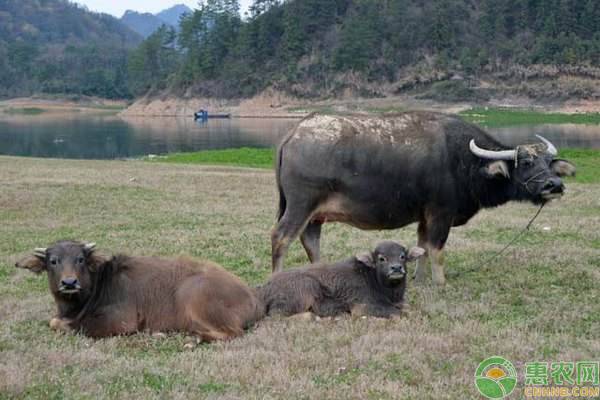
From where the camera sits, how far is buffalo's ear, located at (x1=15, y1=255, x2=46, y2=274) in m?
7.32

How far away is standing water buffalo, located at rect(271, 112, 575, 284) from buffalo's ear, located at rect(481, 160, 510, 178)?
0.04ft

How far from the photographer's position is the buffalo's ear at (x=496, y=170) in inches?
376

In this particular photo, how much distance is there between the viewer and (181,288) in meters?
7.37

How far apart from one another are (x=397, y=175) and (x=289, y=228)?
1581 mm

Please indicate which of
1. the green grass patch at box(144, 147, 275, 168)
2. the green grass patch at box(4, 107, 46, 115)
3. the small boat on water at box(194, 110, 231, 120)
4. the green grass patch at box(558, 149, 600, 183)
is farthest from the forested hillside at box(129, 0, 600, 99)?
the green grass patch at box(144, 147, 275, 168)

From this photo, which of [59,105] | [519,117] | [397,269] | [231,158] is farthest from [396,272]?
[59,105]

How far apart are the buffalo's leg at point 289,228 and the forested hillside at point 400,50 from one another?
91.7 metres

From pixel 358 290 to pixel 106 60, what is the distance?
188m

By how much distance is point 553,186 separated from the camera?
939 centimetres

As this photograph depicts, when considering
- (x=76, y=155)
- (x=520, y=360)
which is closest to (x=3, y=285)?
(x=520, y=360)

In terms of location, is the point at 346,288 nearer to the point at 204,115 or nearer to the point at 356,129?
the point at 356,129

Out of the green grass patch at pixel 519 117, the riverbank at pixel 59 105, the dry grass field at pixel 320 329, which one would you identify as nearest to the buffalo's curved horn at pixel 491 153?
the dry grass field at pixel 320 329

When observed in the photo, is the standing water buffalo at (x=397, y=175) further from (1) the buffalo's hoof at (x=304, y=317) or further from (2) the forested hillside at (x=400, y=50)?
(2) the forested hillside at (x=400, y=50)

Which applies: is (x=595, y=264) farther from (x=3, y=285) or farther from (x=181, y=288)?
(x=3, y=285)
